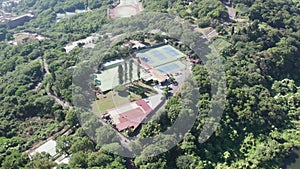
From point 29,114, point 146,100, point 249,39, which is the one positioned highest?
point 249,39

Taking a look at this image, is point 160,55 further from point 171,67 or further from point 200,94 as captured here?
point 200,94

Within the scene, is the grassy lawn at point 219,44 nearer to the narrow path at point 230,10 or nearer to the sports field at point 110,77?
the narrow path at point 230,10

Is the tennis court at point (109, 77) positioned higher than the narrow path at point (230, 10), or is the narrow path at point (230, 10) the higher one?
the narrow path at point (230, 10)

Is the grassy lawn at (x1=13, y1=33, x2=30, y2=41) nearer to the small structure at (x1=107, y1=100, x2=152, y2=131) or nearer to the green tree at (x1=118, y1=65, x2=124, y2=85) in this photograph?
the green tree at (x1=118, y1=65, x2=124, y2=85)

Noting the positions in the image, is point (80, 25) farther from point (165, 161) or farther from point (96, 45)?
point (165, 161)

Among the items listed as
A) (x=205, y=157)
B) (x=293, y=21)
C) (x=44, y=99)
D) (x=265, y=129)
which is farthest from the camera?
(x=293, y=21)

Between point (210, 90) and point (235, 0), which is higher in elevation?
point (235, 0)

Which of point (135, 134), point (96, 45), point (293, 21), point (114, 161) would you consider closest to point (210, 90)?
point (135, 134)

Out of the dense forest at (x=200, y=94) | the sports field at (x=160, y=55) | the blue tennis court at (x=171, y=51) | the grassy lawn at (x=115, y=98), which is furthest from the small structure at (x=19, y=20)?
the grassy lawn at (x=115, y=98)
